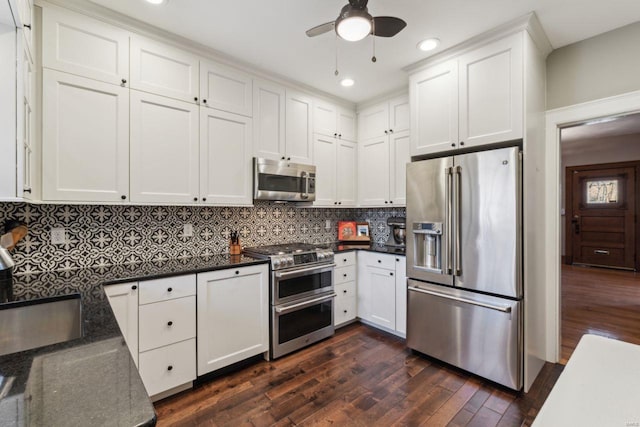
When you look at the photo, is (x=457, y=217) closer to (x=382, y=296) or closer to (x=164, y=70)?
(x=382, y=296)

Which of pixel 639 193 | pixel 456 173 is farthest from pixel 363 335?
pixel 639 193

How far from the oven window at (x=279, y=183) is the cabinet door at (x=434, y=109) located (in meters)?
1.17

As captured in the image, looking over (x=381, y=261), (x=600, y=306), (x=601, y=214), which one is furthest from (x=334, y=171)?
(x=601, y=214)

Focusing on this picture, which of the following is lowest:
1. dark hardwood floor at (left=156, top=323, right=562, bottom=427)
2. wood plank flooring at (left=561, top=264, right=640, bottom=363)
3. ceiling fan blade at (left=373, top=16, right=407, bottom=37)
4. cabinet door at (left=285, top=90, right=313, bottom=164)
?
dark hardwood floor at (left=156, top=323, right=562, bottom=427)

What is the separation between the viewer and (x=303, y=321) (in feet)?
9.25

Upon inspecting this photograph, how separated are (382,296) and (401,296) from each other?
0.78 feet

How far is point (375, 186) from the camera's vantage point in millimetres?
3564

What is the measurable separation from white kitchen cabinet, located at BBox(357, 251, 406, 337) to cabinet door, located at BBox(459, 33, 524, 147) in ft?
4.44

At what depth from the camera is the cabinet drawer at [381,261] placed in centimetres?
309

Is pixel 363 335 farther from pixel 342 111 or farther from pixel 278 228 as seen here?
pixel 342 111

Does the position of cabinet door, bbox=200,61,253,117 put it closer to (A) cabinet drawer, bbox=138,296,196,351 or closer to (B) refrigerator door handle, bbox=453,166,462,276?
(A) cabinet drawer, bbox=138,296,196,351

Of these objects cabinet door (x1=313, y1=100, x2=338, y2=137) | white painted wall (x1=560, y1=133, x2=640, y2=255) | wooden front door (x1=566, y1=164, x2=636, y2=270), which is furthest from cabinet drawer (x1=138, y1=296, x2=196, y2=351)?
wooden front door (x1=566, y1=164, x2=636, y2=270)

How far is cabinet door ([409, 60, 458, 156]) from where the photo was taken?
99.6 inches

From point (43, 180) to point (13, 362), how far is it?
4.95 feet
